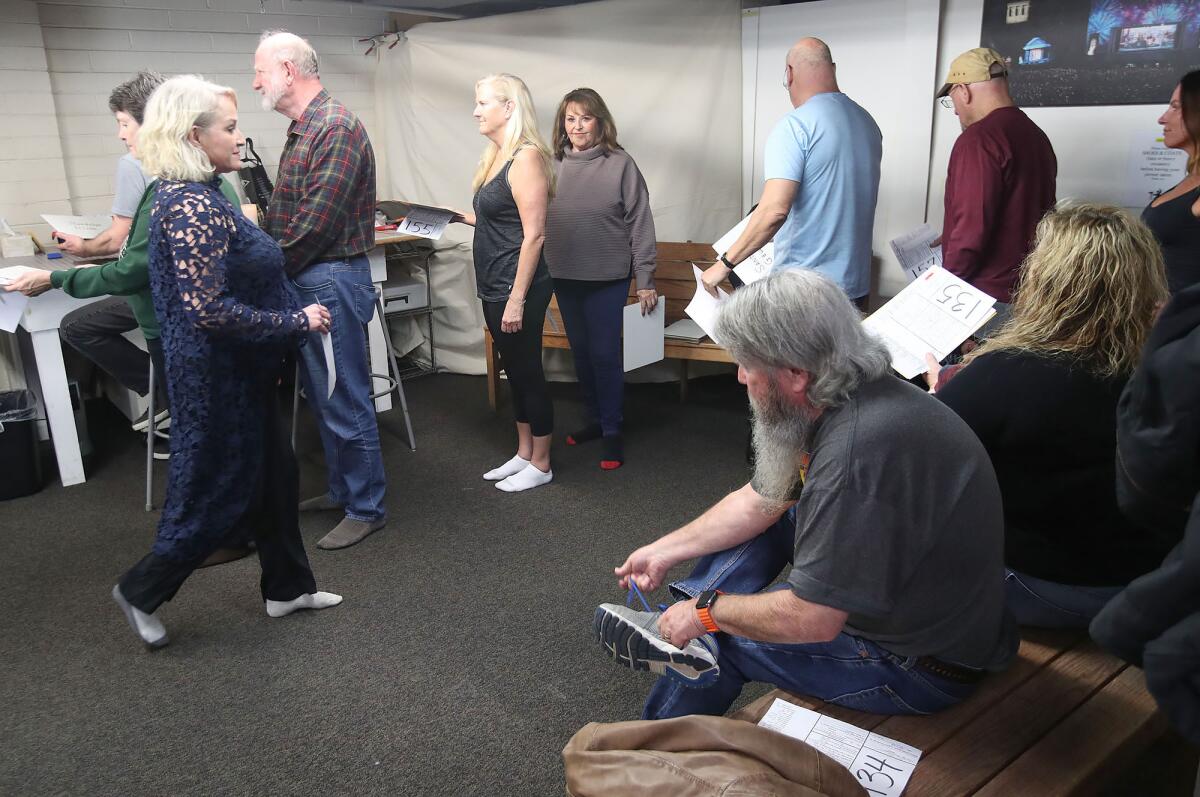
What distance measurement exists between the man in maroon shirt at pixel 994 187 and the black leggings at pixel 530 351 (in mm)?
1479

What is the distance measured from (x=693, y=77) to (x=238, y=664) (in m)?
3.61

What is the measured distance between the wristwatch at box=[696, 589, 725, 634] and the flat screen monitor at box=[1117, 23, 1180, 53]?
3023 millimetres

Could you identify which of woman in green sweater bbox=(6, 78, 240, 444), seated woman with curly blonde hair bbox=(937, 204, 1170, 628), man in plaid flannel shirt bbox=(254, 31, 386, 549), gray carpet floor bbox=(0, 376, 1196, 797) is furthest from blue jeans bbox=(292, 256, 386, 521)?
seated woman with curly blonde hair bbox=(937, 204, 1170, 628)

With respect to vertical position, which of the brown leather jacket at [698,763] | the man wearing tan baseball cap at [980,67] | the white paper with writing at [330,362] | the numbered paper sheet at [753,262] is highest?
the man wearing tan baseball cap at [980,67]

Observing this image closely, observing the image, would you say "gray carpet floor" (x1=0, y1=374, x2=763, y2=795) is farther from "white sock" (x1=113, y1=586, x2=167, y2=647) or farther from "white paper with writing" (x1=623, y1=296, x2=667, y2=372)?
"white paper with writing" (x1=623, y1=296, x2=667, y2=372)

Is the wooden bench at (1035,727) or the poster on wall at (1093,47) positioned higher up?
the poster on wall at (1093,47)

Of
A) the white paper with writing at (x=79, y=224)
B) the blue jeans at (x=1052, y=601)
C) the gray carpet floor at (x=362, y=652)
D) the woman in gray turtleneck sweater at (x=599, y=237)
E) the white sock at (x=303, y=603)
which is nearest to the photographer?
the blue jeans at (x=1052, y=601)

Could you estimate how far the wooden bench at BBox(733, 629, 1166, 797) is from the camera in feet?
4.62

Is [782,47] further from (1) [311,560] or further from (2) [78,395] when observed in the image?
(2) [78,395]

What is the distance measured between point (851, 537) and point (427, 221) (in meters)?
2.69

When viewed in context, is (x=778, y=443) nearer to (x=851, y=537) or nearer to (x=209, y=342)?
(x=851, y=537)

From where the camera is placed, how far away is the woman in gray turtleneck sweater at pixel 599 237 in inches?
146

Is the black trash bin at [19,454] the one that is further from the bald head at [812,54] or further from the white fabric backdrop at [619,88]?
the bald head at [812,54]

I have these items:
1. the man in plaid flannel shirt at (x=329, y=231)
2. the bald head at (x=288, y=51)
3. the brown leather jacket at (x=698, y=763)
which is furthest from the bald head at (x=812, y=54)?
the brown leather jacket at (x=698, y=763)
